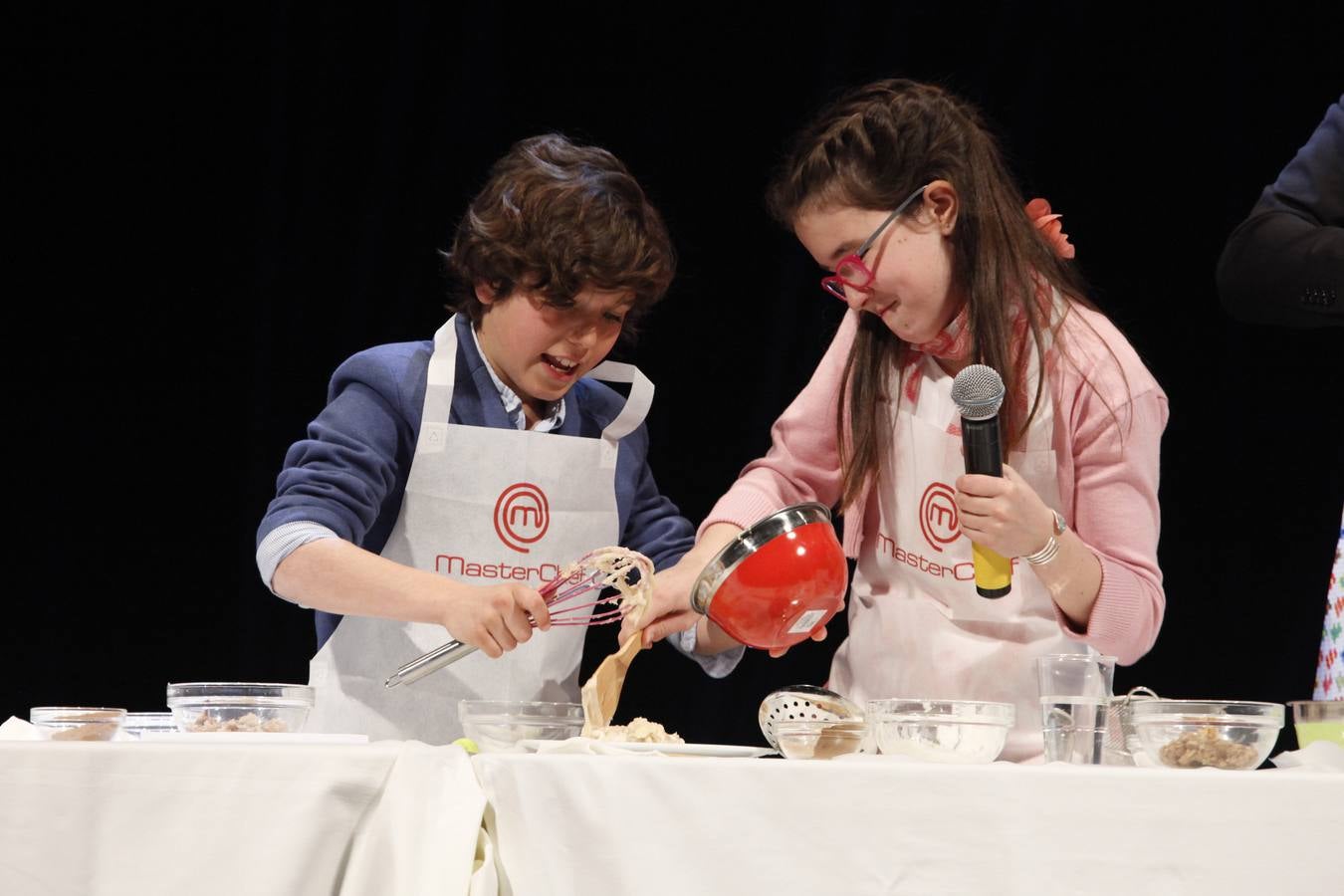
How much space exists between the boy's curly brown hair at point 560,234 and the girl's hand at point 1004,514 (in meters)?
0.70

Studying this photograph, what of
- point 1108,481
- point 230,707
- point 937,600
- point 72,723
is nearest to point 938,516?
point 937,600

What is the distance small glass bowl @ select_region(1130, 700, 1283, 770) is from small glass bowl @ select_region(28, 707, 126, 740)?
102 centimetres

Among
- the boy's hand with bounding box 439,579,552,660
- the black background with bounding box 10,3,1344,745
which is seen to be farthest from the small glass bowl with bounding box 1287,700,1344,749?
the black background with bounding box 10,3,1344,745

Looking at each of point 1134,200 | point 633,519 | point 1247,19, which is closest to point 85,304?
point 633,519

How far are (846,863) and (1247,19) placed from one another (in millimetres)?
2786

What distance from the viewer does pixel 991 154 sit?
6.09 feet

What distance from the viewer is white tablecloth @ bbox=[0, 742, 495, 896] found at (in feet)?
3.70

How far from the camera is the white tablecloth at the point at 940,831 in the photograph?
3.57 ft

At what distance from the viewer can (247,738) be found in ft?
4.24

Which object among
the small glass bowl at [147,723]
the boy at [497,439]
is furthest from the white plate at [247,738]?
the boy at [497,439]

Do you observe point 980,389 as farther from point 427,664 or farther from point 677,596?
point 427,664

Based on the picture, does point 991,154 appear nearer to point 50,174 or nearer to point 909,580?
point 909,580

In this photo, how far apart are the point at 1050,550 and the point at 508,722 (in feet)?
2.07

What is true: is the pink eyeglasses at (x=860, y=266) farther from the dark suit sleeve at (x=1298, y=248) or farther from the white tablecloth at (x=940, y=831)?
the white tablecloth at (x=940, y=831)
